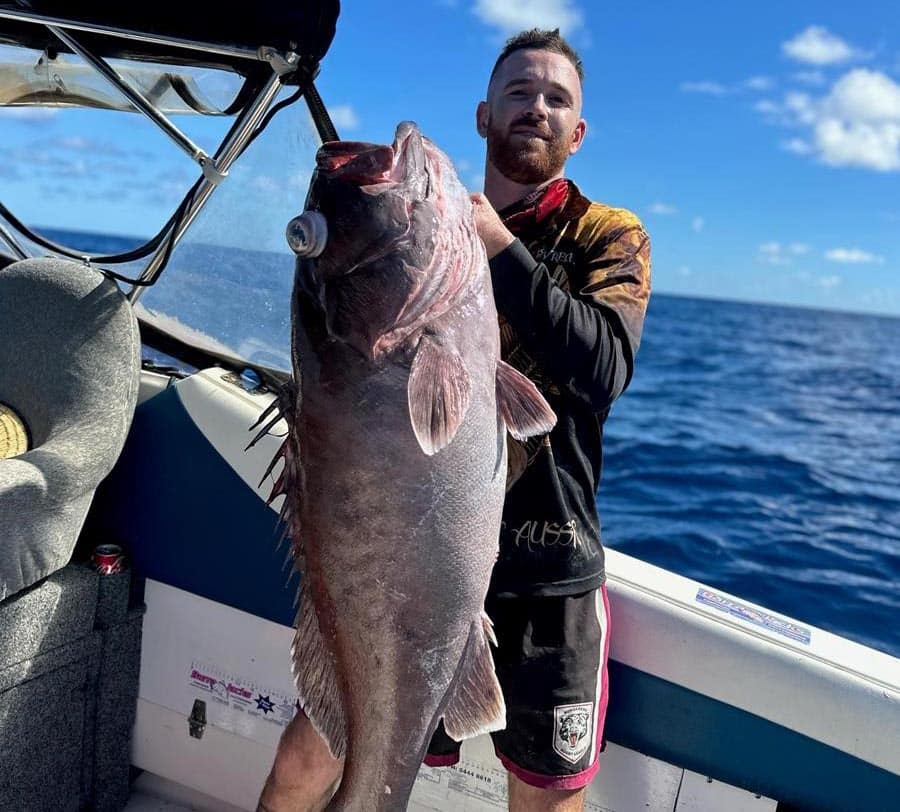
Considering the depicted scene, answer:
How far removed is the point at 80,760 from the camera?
2.86m

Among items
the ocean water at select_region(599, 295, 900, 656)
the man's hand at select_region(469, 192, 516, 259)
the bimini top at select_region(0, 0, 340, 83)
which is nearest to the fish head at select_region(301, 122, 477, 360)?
the man's hand at select_region(469, 192, 516, 259)

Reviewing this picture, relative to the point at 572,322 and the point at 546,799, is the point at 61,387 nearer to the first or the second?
the point at 572,322

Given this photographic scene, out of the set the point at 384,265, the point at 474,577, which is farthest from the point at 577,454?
the point at 384,265

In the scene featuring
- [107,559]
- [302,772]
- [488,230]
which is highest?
[488,230]

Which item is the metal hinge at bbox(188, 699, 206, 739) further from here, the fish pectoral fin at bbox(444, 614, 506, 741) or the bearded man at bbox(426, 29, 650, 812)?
the fish pectoral fin at bbox(444, 614, 506, 741)

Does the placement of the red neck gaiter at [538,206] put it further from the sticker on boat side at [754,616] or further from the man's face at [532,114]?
the sticker on boat side at [754,616]

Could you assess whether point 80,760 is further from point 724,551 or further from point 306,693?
point 724,551

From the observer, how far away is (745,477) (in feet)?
35.0

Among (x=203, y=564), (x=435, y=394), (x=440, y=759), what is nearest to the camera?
→ (x=435, y=394)

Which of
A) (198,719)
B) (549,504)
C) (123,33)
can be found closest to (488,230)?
(549,504)

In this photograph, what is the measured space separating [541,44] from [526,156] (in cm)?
34

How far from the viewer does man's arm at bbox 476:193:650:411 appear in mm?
1728

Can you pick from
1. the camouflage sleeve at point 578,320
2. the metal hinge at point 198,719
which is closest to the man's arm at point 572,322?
the camouflage sleeve at point 578,320

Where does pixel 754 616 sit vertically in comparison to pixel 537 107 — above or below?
below
